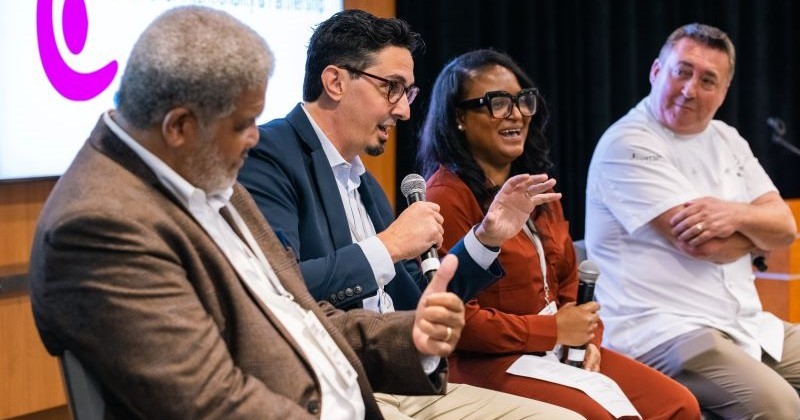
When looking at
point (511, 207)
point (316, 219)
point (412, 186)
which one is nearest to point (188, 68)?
point (316, 219)

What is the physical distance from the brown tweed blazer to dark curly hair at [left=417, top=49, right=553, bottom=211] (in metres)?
1.23

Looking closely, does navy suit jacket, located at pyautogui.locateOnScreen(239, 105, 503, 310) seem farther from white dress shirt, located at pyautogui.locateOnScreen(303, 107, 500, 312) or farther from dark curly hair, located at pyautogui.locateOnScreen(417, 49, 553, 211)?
dark curly hair, located at pyautogui.locateOnScreen(417, 49, 553, 211)

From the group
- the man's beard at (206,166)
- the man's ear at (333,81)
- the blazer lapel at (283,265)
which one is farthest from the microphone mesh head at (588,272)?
the man's beard at (206,166)

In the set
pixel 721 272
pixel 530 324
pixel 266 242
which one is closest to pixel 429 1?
pixel 721 272

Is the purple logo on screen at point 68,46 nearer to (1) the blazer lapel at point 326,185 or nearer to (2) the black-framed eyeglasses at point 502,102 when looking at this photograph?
(1) the blazer lapel at point 326,185

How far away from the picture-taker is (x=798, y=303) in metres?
3.84

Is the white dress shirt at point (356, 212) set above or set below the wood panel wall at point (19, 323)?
above

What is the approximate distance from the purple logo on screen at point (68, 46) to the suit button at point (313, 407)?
181 cm

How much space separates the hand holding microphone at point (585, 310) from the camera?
2539mm

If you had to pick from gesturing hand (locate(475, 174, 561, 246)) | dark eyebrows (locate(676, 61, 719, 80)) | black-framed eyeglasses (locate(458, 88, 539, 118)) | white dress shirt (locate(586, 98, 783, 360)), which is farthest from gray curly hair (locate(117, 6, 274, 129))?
dark eyebrows (locate(676, 61, 719, 80))

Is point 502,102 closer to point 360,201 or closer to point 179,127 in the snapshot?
point 360,201

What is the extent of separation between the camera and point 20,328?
3113mm

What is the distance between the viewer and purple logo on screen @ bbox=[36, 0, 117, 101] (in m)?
2.96

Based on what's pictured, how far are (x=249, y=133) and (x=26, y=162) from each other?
5.45ft
